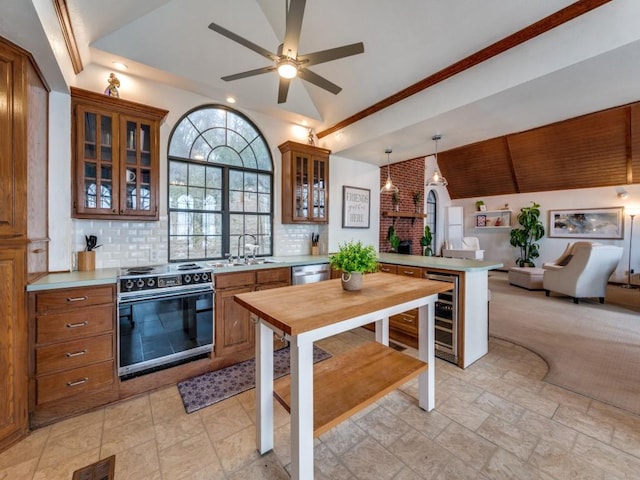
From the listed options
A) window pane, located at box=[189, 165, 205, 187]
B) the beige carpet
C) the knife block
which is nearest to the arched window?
window pane, located at box=[189, 165, 205, 187]

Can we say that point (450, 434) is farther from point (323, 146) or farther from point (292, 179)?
point (323, 146)

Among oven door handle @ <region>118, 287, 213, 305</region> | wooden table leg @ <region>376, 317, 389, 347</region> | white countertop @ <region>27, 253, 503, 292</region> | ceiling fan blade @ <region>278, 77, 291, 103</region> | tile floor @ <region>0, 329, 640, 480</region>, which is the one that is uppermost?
ceiling fan blade @ <region>278, 77, 291, 103</region>

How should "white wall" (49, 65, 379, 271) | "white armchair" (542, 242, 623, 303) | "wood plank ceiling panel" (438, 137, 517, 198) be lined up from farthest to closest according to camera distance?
"wood plank ceiling panel" (438, 137, 517, 198) → "white armchair" (542, 242, 623, 303) → "white wall" (49, 65, 379, 271)

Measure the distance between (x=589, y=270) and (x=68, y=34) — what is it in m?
7.59

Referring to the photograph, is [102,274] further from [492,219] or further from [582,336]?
[492,219]

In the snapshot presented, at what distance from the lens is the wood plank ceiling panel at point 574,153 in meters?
5.77

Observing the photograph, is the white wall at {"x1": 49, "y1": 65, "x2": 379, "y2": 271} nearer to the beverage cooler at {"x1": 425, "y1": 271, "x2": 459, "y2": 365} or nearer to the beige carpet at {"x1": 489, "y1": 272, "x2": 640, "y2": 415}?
the beverage cooler at {"x1": 425, "y1": 271, "x2": 459, "y2": 365}

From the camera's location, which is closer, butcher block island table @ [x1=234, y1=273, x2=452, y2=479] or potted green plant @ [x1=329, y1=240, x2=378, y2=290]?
butcher block island table @ [x1=234, y1=273, x2=452, y2=479]

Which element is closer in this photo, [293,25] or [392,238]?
[293,25]

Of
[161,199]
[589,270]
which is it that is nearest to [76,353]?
[161,199]

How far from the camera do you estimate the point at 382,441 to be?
1774 millimetres

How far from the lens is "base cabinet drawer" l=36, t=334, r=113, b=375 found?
1.91 metres

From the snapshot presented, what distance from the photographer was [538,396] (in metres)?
2.23

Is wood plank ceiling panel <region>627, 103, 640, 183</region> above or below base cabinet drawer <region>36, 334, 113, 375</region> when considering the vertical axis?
above
